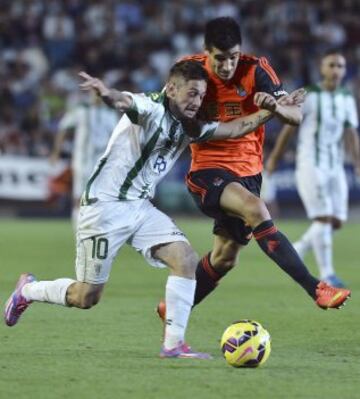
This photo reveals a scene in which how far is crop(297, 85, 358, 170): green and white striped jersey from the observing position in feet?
40.0

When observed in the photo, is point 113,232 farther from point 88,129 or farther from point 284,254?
point 88,129

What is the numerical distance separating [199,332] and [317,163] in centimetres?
417

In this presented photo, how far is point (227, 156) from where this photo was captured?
8.43 meters

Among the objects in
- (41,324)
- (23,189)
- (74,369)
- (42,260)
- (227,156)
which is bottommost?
(23,189)

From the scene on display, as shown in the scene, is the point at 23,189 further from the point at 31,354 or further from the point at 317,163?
the point at 31,354

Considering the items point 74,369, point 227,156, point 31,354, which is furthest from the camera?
point 227,156

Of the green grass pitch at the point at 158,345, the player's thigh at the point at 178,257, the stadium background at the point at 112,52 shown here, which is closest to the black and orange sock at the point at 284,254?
the green grass pitch at the point at 158,345

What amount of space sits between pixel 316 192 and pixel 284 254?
15.0ft

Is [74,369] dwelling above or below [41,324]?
above

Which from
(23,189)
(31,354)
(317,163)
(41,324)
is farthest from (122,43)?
(31,354)

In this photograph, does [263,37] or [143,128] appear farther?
[263,37]

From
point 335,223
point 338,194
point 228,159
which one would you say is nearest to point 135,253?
point 335,223

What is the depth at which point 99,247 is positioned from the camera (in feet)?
24.0

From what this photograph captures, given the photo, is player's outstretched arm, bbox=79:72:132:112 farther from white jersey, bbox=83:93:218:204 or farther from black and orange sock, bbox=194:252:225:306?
black and orange sock, bbox=194:252:225:306
